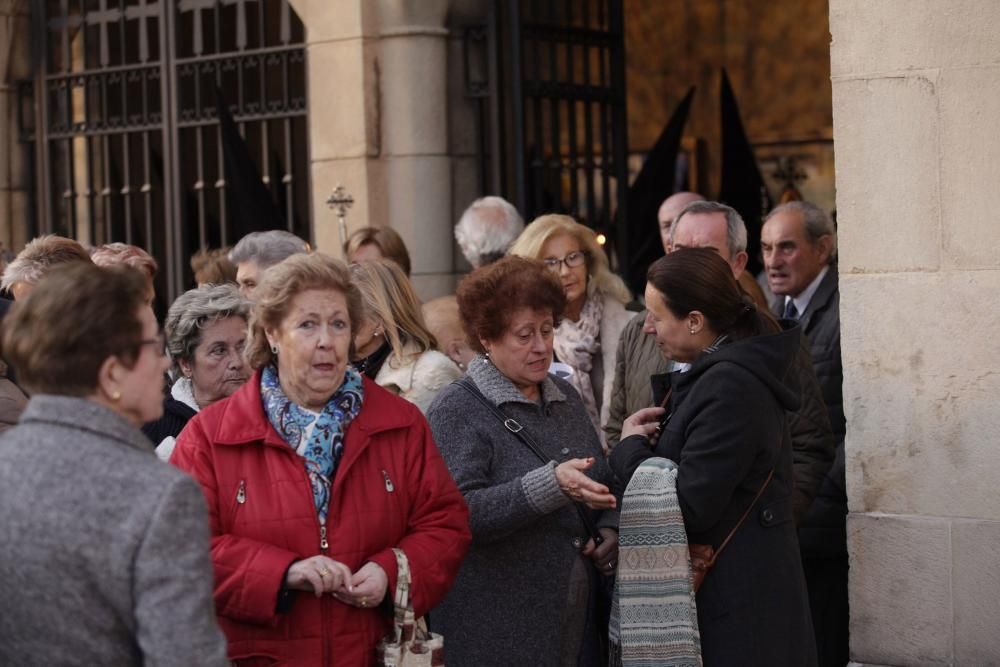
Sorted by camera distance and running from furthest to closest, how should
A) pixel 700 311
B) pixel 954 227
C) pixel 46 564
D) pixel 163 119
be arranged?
pixel 163 119
pixel 954 227
pixel 700 311
pixel 46 564

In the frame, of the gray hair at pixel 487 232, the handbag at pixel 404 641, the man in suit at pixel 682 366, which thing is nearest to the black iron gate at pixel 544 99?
the gray hair at pixel 487 232

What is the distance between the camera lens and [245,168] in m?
8.89

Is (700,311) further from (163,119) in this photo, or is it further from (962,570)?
(163,119)

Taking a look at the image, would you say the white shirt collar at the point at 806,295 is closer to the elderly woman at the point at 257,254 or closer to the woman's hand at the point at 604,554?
the elderly woman at the point at 257,254

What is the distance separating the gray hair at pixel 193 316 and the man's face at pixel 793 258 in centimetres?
243

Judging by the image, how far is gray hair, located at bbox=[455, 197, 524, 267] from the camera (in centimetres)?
675

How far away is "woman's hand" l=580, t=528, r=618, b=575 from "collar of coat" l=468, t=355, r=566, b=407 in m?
0.43

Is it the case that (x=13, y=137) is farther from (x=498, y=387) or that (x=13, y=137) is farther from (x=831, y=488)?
(x=498, y=387)

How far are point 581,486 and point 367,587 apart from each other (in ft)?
2.41

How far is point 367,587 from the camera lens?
3631 millimetres

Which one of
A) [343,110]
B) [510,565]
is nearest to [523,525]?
[510,565]

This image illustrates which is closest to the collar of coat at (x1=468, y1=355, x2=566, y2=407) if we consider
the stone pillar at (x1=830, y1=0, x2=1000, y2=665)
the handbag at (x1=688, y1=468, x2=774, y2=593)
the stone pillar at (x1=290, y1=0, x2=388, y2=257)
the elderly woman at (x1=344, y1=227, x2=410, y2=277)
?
the handbag at (x1=688, y1=468, x2=774, y2=593)

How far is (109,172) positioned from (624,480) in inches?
259

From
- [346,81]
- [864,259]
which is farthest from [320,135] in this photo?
[864,259]
